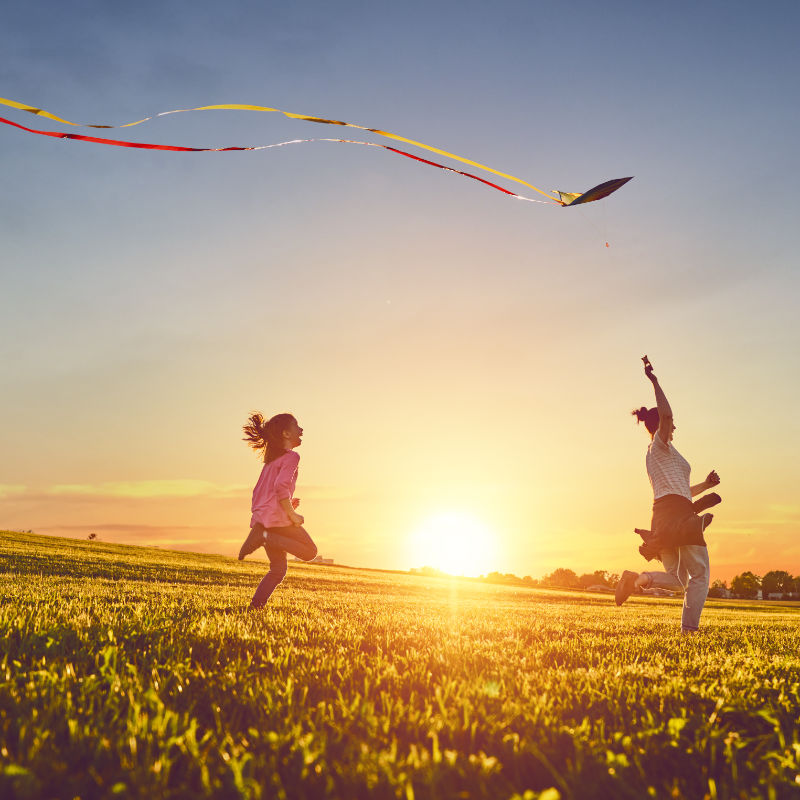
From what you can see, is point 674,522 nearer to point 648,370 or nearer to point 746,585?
point 648,370

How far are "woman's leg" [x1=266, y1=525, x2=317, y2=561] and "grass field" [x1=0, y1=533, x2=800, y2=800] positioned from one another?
229 centimetres

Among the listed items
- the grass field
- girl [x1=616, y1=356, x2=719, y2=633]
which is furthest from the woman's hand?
the grass field

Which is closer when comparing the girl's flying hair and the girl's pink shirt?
the girl's pink shirt

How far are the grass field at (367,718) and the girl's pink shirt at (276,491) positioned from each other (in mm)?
2372

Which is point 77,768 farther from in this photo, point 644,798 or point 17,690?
point 644,798

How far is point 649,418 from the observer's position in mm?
9008

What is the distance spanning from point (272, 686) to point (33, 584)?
31.6 feet

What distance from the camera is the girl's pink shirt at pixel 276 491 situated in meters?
7.65

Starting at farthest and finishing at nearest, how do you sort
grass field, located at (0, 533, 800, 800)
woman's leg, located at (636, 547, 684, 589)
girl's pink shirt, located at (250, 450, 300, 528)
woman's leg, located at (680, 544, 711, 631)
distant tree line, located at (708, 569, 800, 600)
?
1. distant tree line, located at (708, 569, 800, 600)
2. woman's leg, located at (636, 547, 684, 589)
3. woman's leg, located at (680, 544, 711, 631)
4. girl's pink shirt, located at (250, 450, 300, 528)
5. grass field, located at (0, 533, 800, 800)

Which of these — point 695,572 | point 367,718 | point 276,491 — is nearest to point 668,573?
point 695,572

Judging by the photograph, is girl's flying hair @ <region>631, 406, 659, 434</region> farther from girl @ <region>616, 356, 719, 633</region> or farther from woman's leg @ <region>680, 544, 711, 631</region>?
woman's leg @ <region>680, 544, 711, 631</region>

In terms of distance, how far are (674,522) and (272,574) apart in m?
5.60

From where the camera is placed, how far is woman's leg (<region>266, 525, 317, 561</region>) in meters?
7.71

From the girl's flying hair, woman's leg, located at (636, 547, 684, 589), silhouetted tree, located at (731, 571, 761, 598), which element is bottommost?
silhouetted tree, located at (731, 571, 761, 598)
